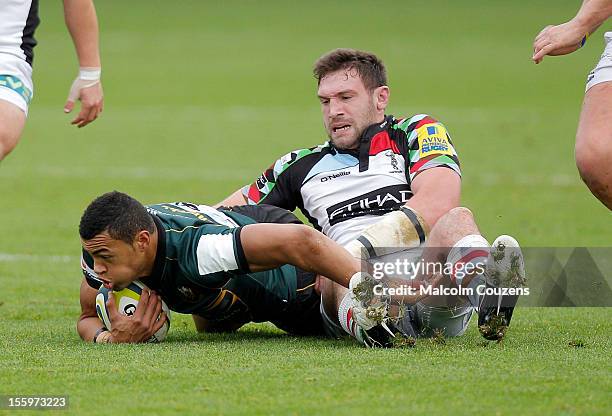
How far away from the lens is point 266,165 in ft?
56.4

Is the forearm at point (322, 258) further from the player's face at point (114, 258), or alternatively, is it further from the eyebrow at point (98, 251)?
the eyebrow at point (98, 251)

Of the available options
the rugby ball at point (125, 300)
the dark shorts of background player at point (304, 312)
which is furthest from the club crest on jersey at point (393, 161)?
the rugby ball at point (125, 300)

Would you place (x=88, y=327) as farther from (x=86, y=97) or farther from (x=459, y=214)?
(x=459, y=214)

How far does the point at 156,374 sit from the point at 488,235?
6.76m

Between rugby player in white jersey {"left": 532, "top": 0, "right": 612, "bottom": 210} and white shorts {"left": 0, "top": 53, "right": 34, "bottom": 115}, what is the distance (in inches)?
106

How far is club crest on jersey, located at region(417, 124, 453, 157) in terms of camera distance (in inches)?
271

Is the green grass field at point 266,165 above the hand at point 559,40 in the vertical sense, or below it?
below

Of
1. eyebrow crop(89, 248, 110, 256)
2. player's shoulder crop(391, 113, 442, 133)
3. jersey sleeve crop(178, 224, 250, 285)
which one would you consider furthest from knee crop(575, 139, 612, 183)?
eyebrow crop(89, 248, 110, 256)

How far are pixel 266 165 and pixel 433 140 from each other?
33.9 ft

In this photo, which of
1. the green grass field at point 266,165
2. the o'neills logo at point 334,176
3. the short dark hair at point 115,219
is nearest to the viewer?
the green grass field at point 266,165

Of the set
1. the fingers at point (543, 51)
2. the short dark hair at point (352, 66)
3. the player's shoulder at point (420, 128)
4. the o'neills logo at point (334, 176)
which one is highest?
the fingers at point (543, 51)

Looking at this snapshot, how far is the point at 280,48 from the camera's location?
37.2 metres

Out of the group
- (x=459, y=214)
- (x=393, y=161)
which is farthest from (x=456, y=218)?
(x=393, y=161)

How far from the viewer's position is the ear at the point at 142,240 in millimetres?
5941
